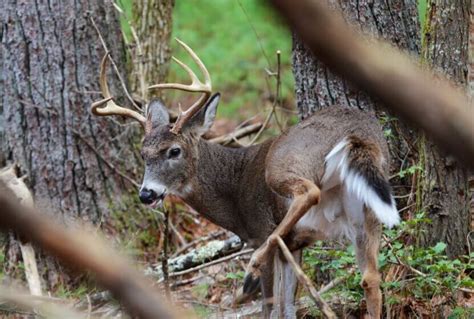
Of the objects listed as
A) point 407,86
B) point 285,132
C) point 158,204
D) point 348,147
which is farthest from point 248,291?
point 407,86

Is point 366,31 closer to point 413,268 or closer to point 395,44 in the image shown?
point 395,44

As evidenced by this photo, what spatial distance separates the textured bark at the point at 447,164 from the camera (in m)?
4.97

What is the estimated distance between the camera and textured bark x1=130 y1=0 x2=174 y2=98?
830 cm

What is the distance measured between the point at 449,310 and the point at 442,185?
75 cm

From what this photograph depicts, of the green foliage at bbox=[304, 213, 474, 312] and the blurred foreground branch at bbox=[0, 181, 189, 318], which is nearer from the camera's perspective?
the blurred foreground branch at bbox=[0, 181, 189, 318]

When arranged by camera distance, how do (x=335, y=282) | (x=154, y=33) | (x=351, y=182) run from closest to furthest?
(x=351, y=182) → (x=335, y=282) → (x=154, y=33)

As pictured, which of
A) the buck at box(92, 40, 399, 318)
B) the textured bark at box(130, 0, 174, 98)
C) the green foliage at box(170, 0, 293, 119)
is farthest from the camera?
the green foliage at box(170, 0, 293, 119)

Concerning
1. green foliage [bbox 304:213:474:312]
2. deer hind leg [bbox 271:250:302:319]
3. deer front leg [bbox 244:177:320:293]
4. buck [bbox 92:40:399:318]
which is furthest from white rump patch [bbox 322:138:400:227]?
deer hind leg [bbox 271:250:302:319]

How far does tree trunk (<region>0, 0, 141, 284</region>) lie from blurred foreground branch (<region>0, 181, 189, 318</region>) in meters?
5.99

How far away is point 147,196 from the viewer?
5590mm

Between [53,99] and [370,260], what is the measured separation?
329 centimetres

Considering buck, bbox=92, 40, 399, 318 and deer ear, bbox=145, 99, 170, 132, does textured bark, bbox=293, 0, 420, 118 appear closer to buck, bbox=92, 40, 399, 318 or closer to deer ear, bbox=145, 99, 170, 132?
buck, bbox=92, 40, 399, 318

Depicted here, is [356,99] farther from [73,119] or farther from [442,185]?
[73,119]

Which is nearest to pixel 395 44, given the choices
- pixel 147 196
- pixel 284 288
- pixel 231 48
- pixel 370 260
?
pixel 370 260
